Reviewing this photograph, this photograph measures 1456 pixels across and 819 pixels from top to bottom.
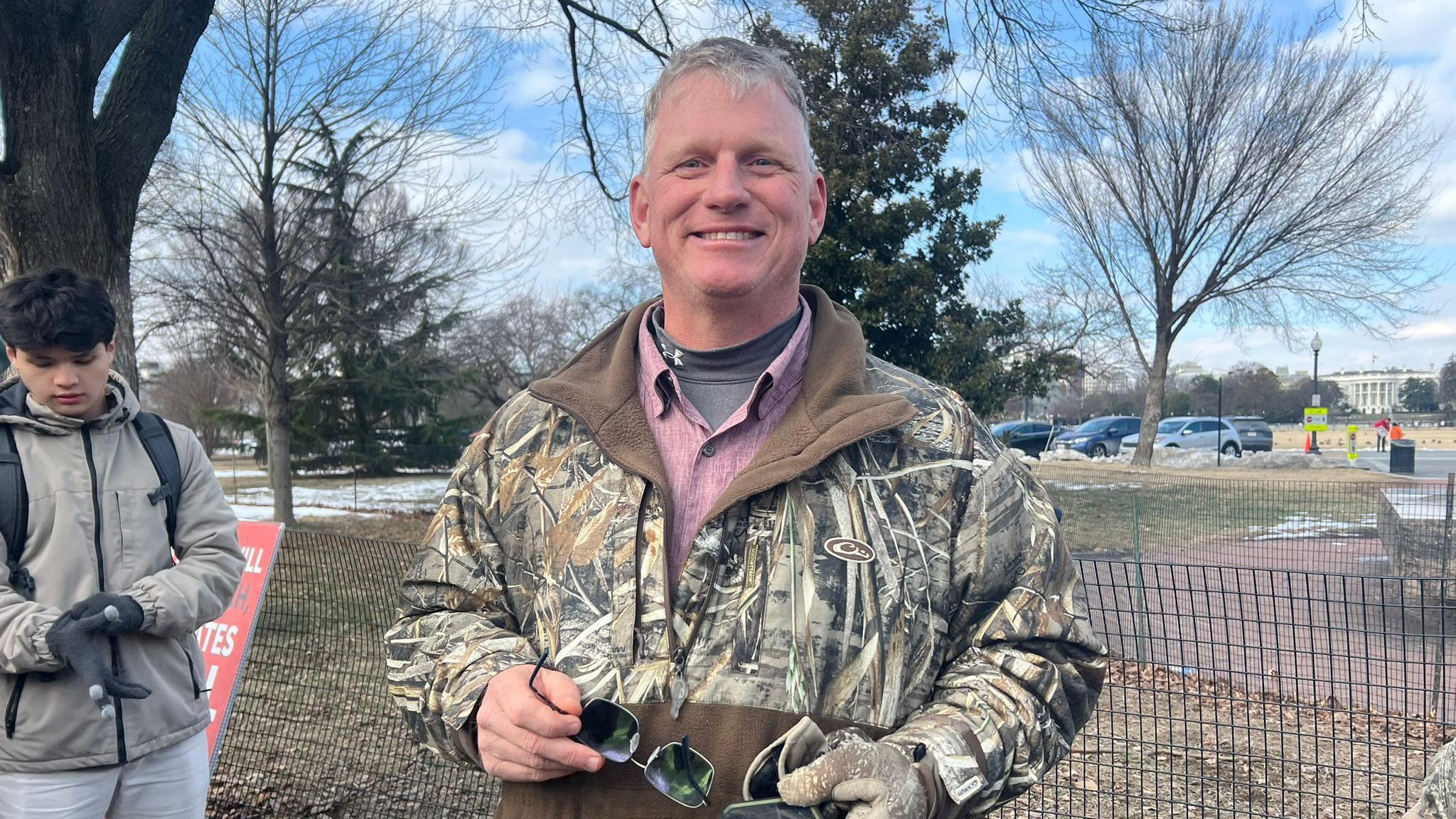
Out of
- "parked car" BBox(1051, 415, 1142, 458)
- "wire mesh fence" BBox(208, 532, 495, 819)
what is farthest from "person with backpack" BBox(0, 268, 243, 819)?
"parked car" BBox(1051, 415, 1142, 458)

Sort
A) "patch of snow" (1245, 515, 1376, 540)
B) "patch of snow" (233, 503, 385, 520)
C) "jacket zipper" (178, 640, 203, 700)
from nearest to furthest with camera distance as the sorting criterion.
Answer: "jacket zipper" (178, 640, 203, 700)
"patch of snow" (1245, 515, 1376, 540)
"patch of snow" (233, 503, 385, 520)

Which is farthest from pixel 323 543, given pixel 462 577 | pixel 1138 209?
pixel 1138 209

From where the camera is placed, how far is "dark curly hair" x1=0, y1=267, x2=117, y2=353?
2.77 meters

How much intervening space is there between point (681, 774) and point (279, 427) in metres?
15.7

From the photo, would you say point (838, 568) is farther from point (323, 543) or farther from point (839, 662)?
point (323, 543)

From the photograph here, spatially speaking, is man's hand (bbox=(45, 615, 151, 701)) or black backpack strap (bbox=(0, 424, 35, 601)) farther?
black backpack strap (bbox=(0, 424, 35, 601))

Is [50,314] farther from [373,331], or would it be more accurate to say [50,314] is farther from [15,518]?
[373,331]

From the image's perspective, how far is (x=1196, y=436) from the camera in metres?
35.1

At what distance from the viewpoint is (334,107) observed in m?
13.2

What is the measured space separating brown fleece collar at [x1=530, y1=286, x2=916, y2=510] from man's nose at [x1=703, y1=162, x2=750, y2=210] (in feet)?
0.96

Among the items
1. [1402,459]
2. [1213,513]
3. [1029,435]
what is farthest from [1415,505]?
[1029,435]

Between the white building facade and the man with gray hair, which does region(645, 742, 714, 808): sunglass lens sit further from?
the white building facade

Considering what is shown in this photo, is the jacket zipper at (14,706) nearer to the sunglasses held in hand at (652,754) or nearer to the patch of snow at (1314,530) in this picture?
the sunglasses held in hand at (652,754)

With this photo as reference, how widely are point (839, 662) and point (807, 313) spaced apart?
0.68 meters
